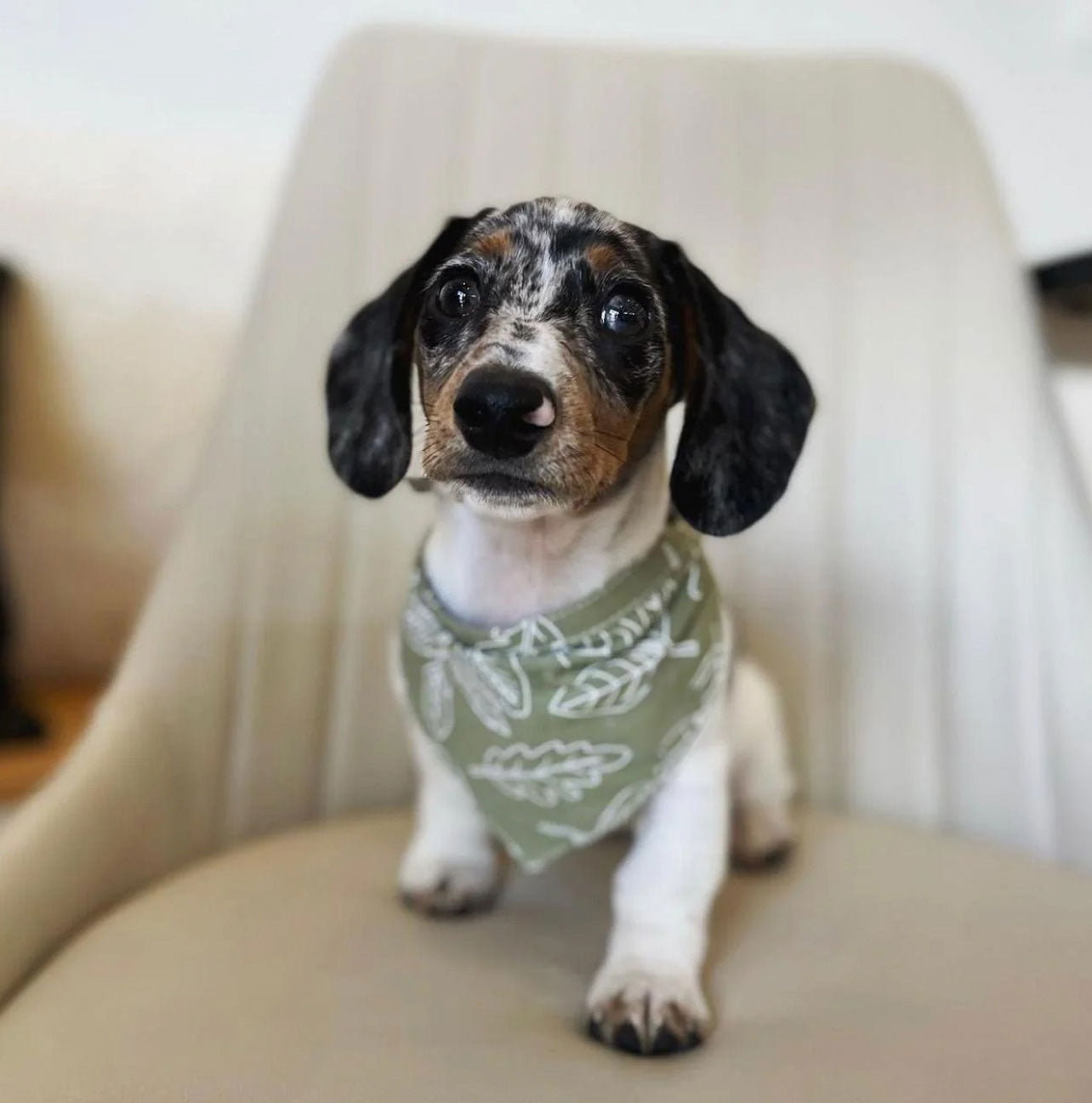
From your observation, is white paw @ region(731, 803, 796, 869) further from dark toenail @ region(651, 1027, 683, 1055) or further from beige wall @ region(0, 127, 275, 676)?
beige wall @ region(0, 127, 275, 676)

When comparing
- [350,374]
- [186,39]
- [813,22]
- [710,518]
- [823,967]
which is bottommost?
[823,967]

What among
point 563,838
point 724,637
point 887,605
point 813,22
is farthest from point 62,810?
point 813,22

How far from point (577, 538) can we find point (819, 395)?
0.68 metres

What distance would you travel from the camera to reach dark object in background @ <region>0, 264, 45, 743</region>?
1451 millimetres

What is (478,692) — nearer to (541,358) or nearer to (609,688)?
(609,688)

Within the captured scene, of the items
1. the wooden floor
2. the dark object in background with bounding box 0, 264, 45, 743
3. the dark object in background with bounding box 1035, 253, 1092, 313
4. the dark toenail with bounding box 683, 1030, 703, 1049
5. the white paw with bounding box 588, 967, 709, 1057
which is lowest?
the dark toenail with bounding box 683, 1030, 703, 1049

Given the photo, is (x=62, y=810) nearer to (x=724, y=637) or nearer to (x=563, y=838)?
(x=563, y=838)

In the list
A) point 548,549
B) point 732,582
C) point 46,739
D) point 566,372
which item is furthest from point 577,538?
point 46,739

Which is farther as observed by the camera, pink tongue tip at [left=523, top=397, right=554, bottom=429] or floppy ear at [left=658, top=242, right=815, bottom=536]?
floppy ear at [left=658, top=242, right=815, bottom=536]

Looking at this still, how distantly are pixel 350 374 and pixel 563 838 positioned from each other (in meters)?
0.46

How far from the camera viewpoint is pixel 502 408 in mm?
709

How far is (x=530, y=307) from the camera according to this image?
791 mm

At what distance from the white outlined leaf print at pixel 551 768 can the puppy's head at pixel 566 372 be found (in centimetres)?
23

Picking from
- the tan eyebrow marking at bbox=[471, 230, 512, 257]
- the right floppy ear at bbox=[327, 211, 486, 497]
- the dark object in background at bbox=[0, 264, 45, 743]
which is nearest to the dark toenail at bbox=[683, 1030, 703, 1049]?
the right floppy ear at bbox=[327, 211, 486, 497]
